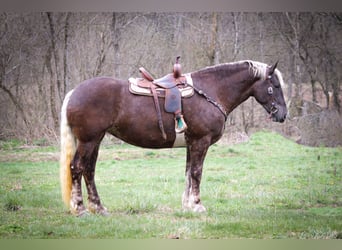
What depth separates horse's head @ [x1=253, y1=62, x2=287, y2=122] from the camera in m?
4.94

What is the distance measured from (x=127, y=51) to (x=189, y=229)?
2.29 m

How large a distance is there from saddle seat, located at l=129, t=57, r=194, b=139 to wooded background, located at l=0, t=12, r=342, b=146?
632mm

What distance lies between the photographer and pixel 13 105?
549 centimetres

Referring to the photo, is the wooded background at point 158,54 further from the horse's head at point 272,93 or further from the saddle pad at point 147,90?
the saddle pad at point 147,90

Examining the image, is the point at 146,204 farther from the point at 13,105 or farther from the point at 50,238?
the point at 13,105

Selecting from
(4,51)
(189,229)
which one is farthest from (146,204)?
(4,51)

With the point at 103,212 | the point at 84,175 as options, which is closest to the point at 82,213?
the point at 103,212

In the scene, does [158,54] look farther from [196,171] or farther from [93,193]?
[93,193]

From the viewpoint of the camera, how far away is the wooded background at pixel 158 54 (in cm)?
541

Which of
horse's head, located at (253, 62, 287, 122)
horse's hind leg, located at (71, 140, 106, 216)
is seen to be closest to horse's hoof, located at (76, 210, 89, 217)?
horse's hind leg, located at (71, 140, 106, 216)

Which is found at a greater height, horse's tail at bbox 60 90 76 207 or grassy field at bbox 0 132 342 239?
horse's tail at bbox 60 90 76 207

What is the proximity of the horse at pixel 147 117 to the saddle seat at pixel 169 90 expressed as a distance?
2.2 inches

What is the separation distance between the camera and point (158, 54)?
556 cm

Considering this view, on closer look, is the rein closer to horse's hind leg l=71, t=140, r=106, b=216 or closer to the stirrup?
the stirrup
